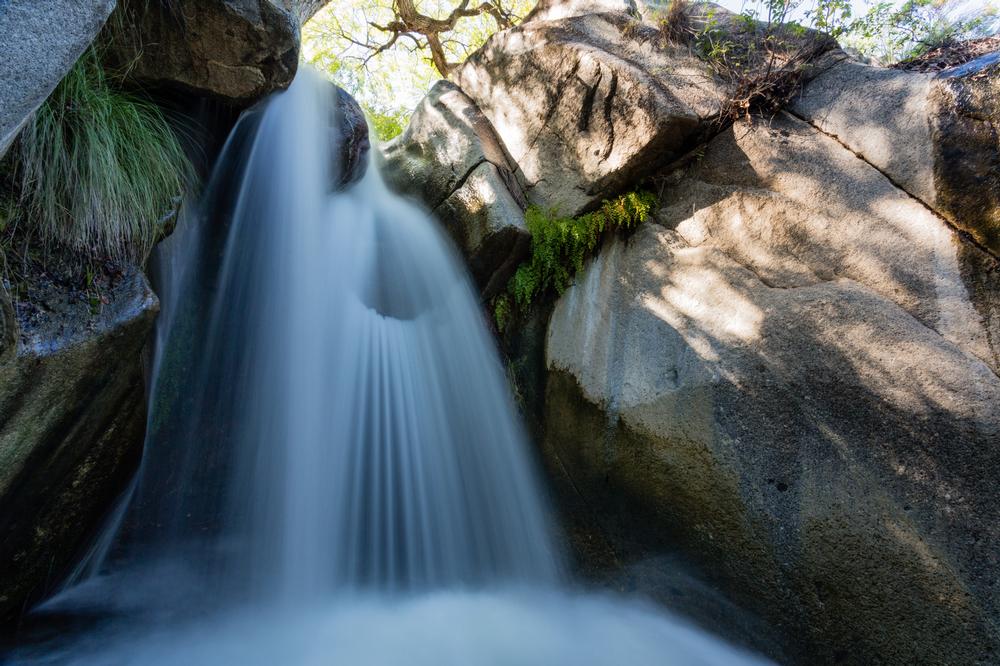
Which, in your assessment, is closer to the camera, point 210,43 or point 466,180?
point 210,43

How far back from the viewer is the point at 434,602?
3408 millimetres

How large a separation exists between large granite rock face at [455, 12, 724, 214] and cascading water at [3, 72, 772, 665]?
1366 mm

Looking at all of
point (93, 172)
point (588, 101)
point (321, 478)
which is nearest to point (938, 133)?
point (588, 101)

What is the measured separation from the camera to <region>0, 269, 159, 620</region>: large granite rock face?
252 centimetres

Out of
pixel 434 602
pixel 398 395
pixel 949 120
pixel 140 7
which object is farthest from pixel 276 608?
pixel 949 120

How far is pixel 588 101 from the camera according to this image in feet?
15.3

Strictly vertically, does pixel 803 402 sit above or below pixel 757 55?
below

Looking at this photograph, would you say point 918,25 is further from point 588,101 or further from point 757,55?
point 588,101

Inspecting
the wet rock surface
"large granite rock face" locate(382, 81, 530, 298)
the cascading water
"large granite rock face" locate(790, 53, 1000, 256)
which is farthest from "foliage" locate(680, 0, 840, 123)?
the wet rock surface

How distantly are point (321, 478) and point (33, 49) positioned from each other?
9.41ft

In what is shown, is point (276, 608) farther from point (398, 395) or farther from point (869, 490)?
point (869, 490)

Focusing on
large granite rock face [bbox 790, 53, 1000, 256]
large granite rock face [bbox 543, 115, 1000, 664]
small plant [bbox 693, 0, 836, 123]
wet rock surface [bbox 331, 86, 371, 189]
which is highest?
wet rock surface [bbox 331, 86, 371, 189]

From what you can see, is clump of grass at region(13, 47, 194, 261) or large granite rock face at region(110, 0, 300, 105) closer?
clump of grass at region(13, 47, 194, 261)

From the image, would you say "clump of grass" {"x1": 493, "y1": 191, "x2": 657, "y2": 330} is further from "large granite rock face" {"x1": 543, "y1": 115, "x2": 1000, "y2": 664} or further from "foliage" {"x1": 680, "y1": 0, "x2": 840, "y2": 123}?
"foliage" {"x1": 680, "y1": 0, "x2": 840, "y2": 123}
